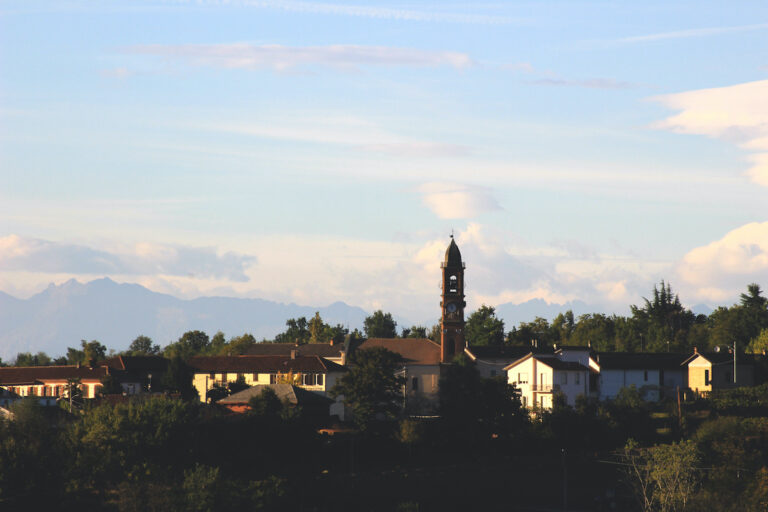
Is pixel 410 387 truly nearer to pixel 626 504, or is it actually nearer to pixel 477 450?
pixel 477 450

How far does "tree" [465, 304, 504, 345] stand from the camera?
141 m

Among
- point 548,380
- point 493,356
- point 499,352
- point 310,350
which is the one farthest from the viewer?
point 310,350

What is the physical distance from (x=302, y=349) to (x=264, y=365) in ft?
68.1

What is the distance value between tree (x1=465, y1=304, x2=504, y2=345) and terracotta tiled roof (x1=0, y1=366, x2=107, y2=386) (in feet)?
150

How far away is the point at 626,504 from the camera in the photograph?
237 feet

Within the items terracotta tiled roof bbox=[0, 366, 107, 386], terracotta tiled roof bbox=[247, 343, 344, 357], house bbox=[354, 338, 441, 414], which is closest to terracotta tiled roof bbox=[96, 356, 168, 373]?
terracotta tiled roof bbox=[0, 366, 107, 386]

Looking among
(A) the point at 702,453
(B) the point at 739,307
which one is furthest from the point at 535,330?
(A) the point at 702,453

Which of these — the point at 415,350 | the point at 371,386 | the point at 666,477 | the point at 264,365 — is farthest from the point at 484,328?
the point at 666,477

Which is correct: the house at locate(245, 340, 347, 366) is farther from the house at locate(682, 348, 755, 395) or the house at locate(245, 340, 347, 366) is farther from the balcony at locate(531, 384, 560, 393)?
the house at locate(682, 348, 755, 395)

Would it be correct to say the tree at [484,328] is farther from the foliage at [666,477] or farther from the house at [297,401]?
the foliage at [666,477]

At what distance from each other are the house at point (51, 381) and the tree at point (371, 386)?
109ft

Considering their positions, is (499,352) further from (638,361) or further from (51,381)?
(51,381)

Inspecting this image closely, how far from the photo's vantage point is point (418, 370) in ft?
379

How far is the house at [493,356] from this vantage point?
381ft
